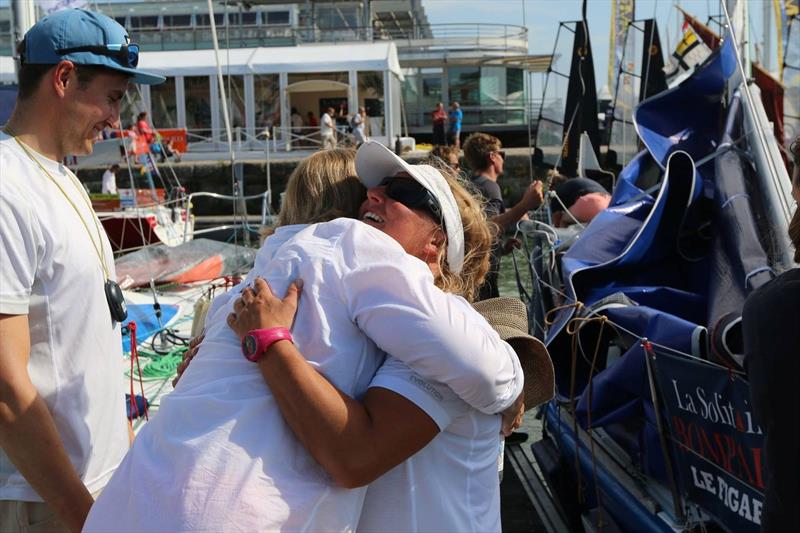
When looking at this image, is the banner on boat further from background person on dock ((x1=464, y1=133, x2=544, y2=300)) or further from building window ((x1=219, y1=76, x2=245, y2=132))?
building window ((x1=219, y1=76, x2=245, y2=132))

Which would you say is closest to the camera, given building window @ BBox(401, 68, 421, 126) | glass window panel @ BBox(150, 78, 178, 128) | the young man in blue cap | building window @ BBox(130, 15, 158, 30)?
the young man in blue cap

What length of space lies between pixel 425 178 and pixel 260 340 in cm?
53

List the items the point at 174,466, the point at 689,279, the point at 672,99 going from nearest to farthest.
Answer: the point at 174,466
the point at 689,279
the point at 672,99

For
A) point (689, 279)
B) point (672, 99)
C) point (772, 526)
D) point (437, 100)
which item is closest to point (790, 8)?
point (672, 99)

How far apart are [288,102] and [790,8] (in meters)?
19.2

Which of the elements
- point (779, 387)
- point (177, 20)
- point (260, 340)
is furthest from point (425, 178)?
point (177, 20)

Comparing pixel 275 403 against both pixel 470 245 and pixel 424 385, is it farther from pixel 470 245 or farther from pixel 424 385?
pixel 470 245

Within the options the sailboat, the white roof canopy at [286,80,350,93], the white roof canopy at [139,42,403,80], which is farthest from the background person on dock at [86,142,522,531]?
the white roof canopy at [286,80,350,93]

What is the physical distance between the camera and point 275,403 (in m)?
1.41

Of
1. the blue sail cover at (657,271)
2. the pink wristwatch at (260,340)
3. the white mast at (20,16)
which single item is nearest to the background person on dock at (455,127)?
the white mast at (20,16)

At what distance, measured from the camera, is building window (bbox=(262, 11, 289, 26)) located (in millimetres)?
38906

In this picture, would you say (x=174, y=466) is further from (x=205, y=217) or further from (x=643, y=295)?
(x=205, y=217)

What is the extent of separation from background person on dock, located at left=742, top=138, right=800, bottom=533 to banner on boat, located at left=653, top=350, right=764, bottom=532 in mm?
812

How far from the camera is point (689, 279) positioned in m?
4.36
